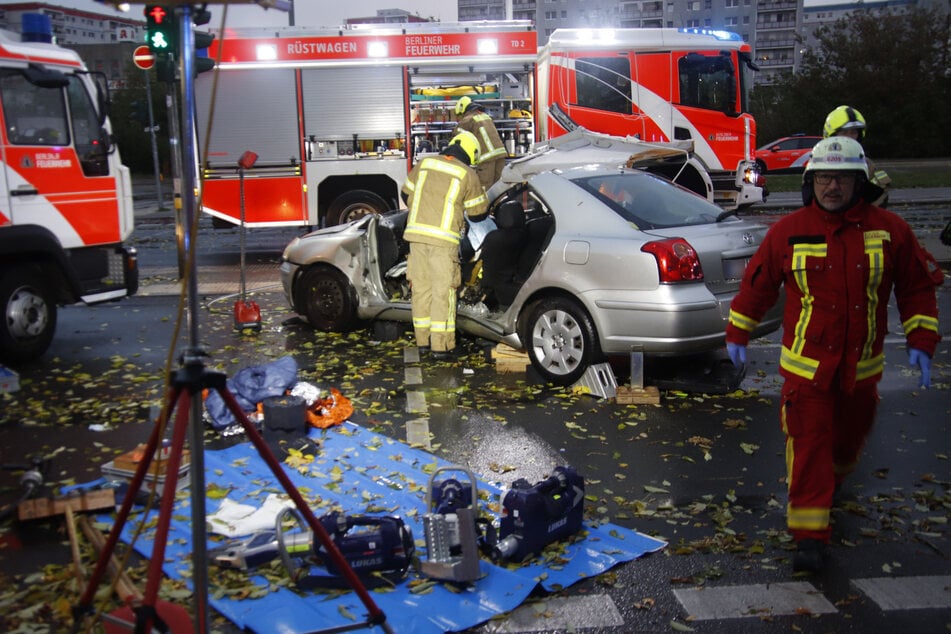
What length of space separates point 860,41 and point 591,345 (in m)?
44.3

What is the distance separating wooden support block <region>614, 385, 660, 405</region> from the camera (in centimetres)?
662

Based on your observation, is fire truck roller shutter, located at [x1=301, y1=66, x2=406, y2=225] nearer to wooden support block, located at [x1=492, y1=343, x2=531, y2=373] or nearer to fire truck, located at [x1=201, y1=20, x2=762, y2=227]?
fire truck, located at [x1=201, y1=20, x2=762, y2=227]

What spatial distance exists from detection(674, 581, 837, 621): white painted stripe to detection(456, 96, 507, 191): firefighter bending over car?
7807mm

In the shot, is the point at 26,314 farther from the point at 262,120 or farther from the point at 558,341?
the point at 262,120

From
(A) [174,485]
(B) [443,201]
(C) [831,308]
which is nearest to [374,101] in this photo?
(B) [443,201]

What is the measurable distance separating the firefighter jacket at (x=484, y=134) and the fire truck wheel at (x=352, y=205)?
3.73 meters

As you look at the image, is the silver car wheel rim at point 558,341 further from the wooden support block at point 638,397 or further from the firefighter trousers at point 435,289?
the firefighter trousers at point 435,289

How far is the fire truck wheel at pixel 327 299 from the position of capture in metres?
8.87

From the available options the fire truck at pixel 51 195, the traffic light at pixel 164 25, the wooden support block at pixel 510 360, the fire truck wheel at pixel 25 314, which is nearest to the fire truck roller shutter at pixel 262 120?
the fire truck at pixel 51 195

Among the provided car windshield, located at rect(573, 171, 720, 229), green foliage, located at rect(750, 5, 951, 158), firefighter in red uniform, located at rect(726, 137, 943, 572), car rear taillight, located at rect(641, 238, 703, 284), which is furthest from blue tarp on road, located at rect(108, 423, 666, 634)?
green foliage, located at rect(750, 5, 951, 158)

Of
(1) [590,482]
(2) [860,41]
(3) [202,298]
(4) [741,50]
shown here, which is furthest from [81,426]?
(2) [860,41]

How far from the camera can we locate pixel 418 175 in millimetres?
7871

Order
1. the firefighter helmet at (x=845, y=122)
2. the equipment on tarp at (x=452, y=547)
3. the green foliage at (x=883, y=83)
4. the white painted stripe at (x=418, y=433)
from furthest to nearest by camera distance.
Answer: the green foliage at (x=883, y=83) → the firefighter helmet at (x=845, y=122) → the white painted stripe at (x=418, y=433) → the equipment on tarp at (x=452, y=547)

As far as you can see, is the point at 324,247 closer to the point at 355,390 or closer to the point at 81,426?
the point at 355,390
